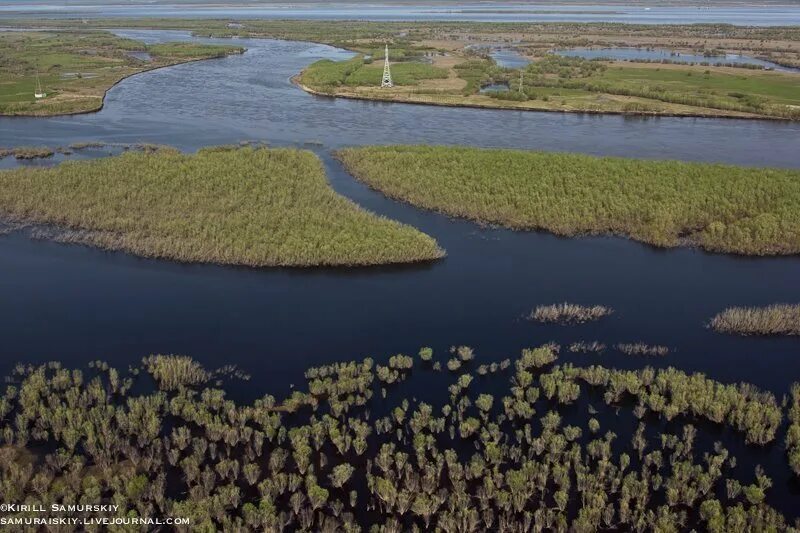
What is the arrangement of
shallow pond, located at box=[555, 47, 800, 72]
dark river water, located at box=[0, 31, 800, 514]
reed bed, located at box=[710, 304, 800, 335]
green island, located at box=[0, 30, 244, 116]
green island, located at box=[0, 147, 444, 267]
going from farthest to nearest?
shallow pond, located at box=[555, 47, 800, 72], green island, located at box=[0, 30, 244, 116], green island, located at box=[0, 147, 444, 267], reed bed, located at box=[710, 304, 800, 335], dark river water, located at box=[0, 31, 800, 514]

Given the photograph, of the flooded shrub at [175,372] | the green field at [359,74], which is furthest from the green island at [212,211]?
the green field at [359,74]

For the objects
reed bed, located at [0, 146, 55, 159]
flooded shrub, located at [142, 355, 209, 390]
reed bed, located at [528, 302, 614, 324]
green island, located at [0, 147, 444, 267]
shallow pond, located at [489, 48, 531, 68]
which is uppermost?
shallow pond, located at [489, 48, 531, 68]

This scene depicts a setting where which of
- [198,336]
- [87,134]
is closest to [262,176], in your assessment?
[198,336]

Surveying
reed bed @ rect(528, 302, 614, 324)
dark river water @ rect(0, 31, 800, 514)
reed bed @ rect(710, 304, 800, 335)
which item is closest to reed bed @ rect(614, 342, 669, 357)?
dark river water @ rect(0, 31, 800, 514)

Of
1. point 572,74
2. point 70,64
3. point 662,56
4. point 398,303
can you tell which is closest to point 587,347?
point 398,303

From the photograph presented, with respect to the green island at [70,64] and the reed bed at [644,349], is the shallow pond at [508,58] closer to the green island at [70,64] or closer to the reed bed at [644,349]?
the green island at [70,64]

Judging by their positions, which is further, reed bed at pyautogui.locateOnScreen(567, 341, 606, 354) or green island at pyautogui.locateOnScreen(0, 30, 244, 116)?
green island at pyautogui.locateOnScreen(0, 30, 244, 116)

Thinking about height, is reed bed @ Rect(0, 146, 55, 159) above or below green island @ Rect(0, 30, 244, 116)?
below

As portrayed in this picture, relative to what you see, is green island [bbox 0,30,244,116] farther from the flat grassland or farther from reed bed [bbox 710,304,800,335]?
reed bed [bbox 710,304,800,335]
